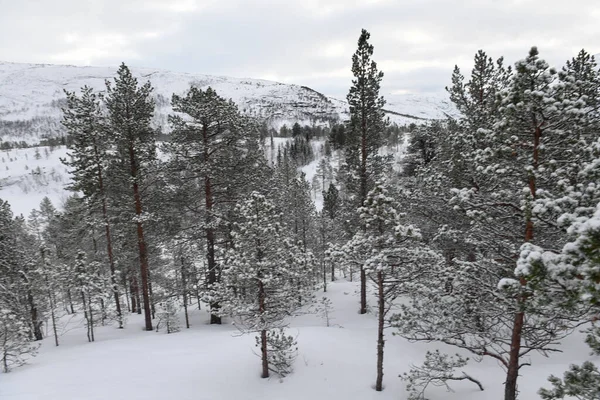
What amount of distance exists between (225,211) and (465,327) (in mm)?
10949

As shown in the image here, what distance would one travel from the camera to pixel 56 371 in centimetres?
1134

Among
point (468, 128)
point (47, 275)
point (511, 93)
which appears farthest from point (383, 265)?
point (47, 275)

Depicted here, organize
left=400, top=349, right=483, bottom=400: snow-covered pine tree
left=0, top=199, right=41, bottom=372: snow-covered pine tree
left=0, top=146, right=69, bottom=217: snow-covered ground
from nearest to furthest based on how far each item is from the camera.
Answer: left=400, top=349, right=483, bottom=400: snow-covered pine tree, left=0, top=199, right=41, bottom=372: snow-covered pine tree, left=0, top=146, right=69, bottom=217: snow-covered ground

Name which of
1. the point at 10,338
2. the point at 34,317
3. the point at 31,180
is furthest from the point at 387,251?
the point at 31,180

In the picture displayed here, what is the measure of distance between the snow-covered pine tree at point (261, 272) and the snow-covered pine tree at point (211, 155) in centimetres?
435

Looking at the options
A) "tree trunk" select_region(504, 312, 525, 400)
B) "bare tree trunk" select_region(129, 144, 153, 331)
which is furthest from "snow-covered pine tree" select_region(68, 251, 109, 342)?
"tree trunk" select_region(504, 312, 525, 400)

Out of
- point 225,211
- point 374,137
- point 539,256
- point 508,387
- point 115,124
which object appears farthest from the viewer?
point 374,137

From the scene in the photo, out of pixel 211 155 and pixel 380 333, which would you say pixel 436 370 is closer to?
pixel 380 333

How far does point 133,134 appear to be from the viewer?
14.3 metres

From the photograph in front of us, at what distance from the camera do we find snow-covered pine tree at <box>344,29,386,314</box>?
15.4m

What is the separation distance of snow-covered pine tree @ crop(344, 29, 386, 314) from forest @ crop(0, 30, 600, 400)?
76 mm

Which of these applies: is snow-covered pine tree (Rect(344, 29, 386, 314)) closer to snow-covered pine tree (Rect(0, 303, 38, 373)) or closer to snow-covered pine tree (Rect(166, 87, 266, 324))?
snow-covered pine tree (Rect(166, 87, 266, 324))

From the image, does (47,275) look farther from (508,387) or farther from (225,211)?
(508,387)

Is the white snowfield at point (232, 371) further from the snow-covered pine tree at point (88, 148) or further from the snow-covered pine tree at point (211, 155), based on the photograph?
the snow-covered pine tree at point (88, 148)
